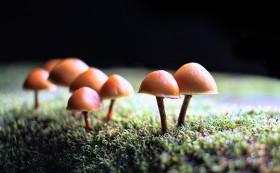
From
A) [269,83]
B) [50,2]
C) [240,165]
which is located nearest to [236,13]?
[269,83]

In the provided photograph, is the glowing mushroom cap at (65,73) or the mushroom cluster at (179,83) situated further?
the glowing mushroom cap at (65,73)

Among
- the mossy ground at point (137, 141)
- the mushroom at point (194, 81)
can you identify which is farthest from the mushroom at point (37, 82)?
the mushroom at point (194, 81)

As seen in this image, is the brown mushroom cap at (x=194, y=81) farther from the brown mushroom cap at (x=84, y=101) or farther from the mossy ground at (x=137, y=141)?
the brown mushroom cap at (x=84, y=101)

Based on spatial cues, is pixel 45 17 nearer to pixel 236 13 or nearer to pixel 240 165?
pixel 236 13

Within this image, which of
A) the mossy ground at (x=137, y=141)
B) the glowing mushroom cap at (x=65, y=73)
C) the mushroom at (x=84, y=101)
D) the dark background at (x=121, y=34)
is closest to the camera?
the mossy ground at (x=137, y=141)

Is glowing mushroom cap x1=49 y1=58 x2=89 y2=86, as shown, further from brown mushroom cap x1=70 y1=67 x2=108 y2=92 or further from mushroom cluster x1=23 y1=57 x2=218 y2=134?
brown mushroom cap x1=70 y1=67 x2=108 y2=92

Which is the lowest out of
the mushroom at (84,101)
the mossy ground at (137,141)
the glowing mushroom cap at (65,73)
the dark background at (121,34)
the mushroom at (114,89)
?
the mossy ground at (137,141)

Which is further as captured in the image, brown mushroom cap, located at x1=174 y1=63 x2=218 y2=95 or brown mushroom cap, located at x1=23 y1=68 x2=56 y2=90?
brown mushroom cap, located at x1=23 y1=68 x2=56 y2=90

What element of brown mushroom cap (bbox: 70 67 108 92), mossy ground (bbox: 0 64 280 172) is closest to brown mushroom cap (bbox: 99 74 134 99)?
brown mushroom cap (bbox: 70 67 108 92)
